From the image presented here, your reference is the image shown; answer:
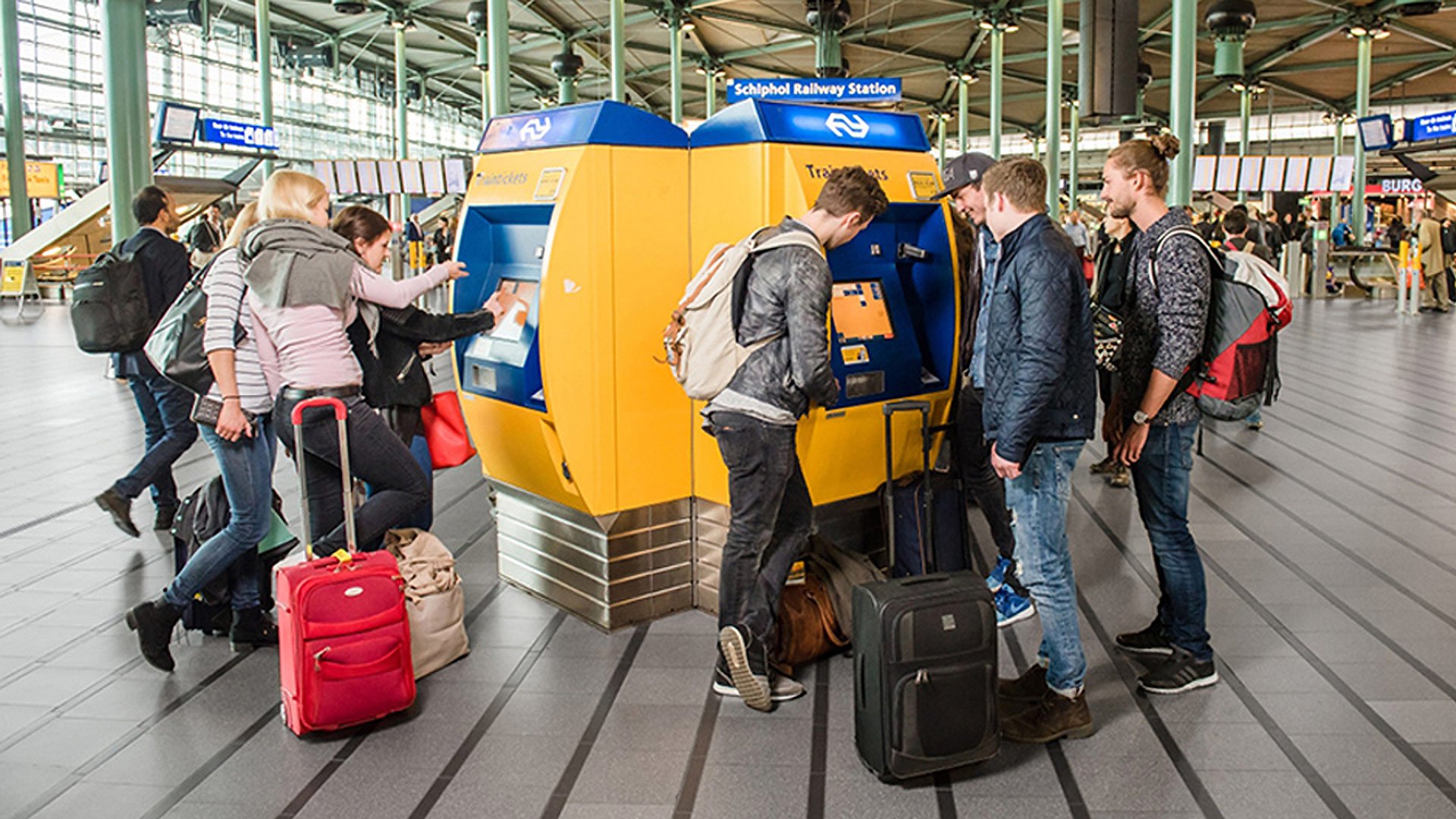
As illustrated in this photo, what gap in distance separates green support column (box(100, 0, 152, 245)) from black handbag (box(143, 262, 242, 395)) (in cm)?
651

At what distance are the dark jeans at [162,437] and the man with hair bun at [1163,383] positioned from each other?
412cm

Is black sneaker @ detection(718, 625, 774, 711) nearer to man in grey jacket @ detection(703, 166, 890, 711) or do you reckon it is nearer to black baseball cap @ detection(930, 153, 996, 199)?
man in grey jacket @ detection(703, 166, 890, 711)

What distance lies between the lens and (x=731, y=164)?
3.89 metres

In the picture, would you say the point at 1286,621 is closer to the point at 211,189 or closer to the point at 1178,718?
the point at 1178,718

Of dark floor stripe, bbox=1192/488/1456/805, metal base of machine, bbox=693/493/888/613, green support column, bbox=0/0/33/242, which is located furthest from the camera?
green support column, bbox=0/0/33/242

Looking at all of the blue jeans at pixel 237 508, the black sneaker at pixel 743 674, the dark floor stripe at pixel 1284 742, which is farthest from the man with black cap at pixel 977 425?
the blue jeans at pixel 237 508

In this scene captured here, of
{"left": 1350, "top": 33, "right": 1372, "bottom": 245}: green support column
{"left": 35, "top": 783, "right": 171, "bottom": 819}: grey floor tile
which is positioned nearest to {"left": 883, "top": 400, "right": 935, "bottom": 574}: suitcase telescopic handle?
{"left": 35, "top": 783, "right": 171, "bottom": 819}: grey floor tile

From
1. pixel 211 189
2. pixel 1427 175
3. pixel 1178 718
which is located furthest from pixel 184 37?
pixel 1178 718

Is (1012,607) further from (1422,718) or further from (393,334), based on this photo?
(393,334)

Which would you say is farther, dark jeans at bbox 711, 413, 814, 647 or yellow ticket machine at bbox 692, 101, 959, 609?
yellow ticket machine at bbox 692, 101, 959, 609

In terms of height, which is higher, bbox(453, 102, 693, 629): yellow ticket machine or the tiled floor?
bbox(453, 102, 693, 629): yellow ticket machine

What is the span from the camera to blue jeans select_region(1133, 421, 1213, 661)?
3.47 m

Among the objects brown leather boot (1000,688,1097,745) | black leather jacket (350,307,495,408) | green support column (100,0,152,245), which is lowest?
brown leather boot (1000,688,1097,745)

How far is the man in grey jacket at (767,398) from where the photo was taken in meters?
3.25
